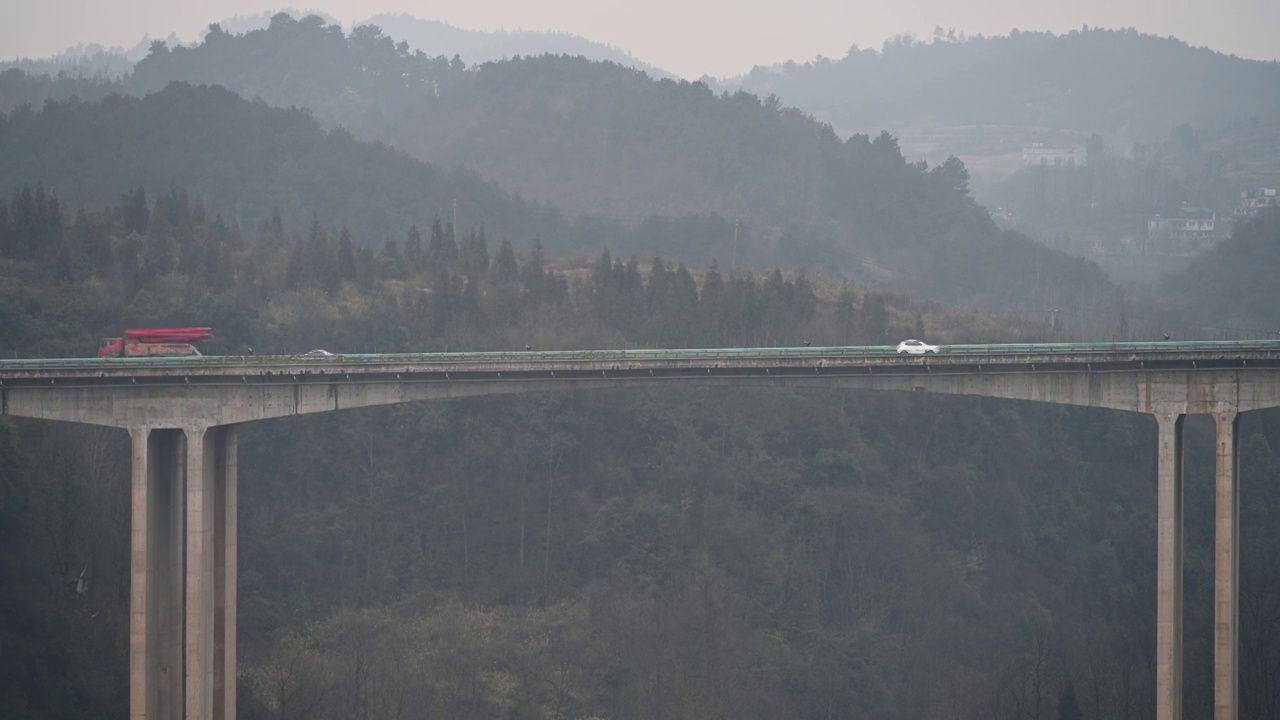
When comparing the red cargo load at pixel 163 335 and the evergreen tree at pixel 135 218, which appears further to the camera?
the evergreen tree at pixel 135 218

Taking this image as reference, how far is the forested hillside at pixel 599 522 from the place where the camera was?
71.8m

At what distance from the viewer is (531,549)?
84.2 meters

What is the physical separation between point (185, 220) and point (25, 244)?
496 inches

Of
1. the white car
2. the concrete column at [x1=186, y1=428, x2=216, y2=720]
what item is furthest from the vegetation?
the white car

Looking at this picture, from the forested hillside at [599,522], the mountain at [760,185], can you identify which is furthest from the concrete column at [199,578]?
the mountain at [760,185]

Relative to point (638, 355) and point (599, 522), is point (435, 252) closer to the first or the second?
point (599, 522)

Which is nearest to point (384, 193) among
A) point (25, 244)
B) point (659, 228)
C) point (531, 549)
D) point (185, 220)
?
Result: point (659, 228)

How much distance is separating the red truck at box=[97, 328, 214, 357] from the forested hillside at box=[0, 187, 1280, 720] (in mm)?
7606

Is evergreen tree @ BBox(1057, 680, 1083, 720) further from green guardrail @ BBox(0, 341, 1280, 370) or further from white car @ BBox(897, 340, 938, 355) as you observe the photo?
white car @ BBox(897, 340, 938, 355)

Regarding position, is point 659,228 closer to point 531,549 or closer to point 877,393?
point 877,393

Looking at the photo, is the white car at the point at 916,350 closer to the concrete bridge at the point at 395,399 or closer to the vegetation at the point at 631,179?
the concrete bridge at the point at 395,399

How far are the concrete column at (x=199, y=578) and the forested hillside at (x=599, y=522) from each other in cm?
680

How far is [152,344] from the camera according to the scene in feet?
214

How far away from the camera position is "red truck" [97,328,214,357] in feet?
213
